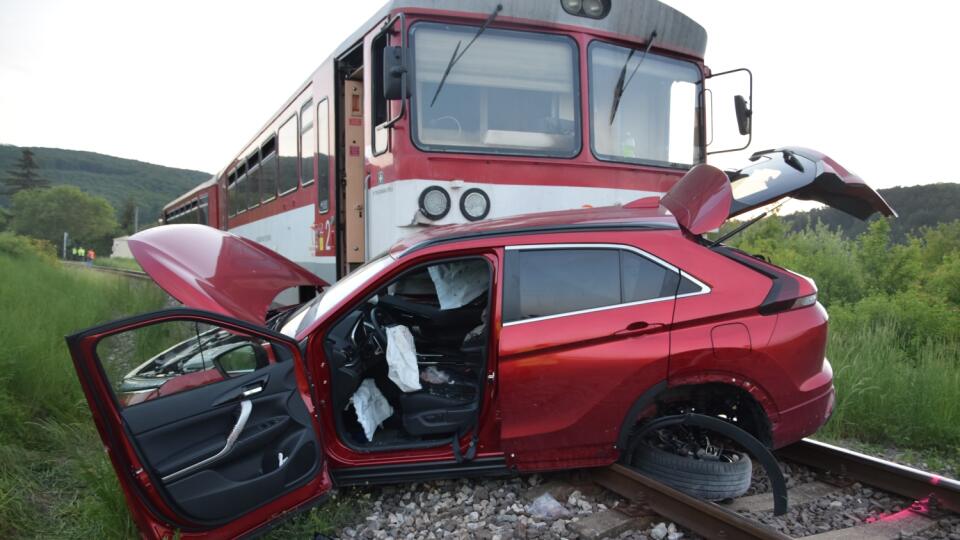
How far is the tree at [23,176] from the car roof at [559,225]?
117 m

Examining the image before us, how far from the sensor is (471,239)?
12.1 feet

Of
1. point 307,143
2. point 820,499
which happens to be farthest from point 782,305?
point 307,143

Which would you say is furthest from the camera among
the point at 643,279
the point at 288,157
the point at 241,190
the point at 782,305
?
the point at 241,190

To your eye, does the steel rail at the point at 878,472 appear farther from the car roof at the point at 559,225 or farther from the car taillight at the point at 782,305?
the car roof at the point at 559,225

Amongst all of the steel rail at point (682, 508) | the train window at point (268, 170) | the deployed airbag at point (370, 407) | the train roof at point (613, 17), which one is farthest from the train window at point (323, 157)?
the steel rail at point (682, 508)

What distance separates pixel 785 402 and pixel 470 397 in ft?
5.79

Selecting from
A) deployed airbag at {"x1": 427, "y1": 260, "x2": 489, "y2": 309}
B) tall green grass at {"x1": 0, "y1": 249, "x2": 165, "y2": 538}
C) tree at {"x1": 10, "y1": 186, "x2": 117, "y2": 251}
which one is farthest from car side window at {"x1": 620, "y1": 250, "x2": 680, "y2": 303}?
tree at {"x1": 10, "y1": 186, "x2": 117, "y2": 251}

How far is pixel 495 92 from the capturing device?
573 centimetres

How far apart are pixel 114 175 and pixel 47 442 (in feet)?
544

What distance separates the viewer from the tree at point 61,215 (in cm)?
6312

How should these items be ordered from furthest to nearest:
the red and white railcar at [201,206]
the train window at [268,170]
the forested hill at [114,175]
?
the forested hill at [114,175], the red and white railcar at [201,206], the train window at [268,170]

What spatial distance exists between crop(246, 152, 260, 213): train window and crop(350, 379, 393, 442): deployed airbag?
7.65 m

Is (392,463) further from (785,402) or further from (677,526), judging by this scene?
(785,402)

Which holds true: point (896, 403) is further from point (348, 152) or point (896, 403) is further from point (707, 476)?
point (348, 152)
